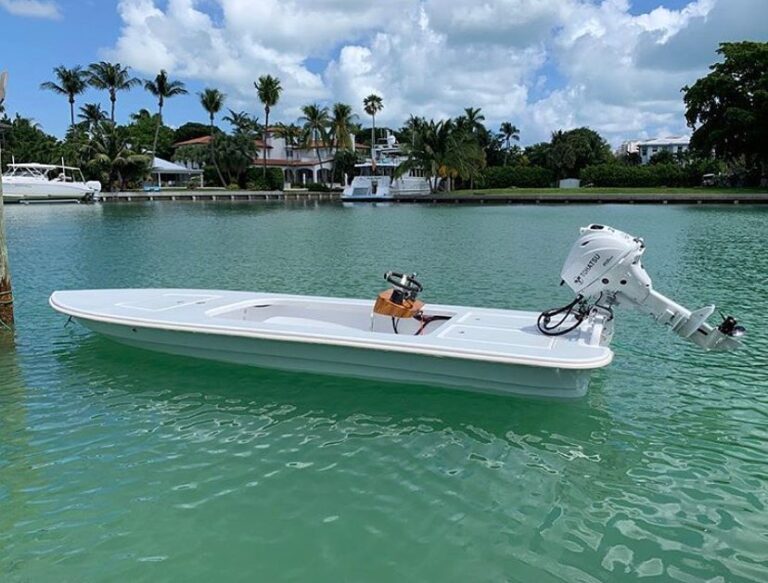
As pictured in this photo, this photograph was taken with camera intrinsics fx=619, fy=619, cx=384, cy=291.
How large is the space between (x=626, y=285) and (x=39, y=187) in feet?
216

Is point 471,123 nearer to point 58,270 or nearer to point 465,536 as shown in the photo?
point 58,270

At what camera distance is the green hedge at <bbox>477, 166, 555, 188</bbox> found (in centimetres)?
8175

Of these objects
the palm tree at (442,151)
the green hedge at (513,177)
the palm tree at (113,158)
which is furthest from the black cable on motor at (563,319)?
the green hedge at (513,177)

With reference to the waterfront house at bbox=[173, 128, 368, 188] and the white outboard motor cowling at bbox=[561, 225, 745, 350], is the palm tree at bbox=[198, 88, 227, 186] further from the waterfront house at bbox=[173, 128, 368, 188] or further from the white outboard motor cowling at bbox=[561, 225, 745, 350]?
the white outboard motor cowling at bbox=[561, 225, 745, 350]

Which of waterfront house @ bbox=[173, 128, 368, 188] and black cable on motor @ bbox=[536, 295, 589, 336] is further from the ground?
waterfront house @ bbox=[173, 128, 368, 188]

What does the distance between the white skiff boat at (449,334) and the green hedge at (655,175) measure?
230 feet

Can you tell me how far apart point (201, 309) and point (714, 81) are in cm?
6568

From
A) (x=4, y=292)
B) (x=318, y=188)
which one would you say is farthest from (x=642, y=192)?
(x=4, y=292)

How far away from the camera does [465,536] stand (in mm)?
4473

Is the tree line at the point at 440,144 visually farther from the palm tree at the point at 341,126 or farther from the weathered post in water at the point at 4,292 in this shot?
the weathered post in water at the point at 4,292

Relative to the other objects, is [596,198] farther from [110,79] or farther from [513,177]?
[110,79]

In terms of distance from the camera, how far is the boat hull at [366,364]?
640 centimetres

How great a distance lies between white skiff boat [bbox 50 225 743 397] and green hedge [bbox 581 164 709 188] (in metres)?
70.2

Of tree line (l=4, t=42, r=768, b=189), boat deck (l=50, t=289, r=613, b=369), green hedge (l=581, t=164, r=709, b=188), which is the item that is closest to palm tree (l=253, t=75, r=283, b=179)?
tree line (l=4, t=42, r=768, b=189)
